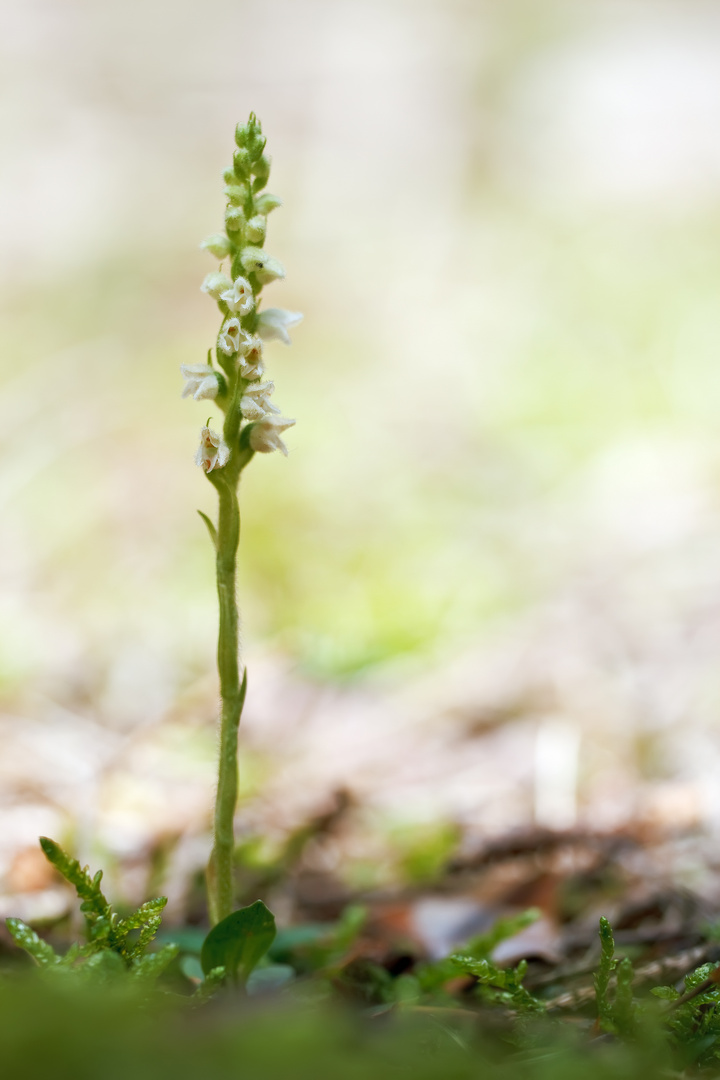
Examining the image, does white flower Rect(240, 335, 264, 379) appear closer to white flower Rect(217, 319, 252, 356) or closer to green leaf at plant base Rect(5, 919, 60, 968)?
white flower Rect(217, 319, 252, 356)

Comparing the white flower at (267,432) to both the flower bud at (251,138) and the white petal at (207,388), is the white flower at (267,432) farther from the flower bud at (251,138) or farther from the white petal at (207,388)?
the flower bud at (251,138)

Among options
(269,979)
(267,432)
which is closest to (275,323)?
(267,432)

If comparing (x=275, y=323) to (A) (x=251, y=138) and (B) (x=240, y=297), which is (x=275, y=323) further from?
(A) (x=251, y=138)

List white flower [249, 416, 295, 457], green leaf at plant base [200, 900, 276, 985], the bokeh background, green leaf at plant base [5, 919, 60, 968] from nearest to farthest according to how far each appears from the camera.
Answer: green leaf at plant base [5, 919, 60, 968] → green leaf at plant base [200, 900, 276, 985] → white flower [249, 416, 295, 457] → the bokeh background

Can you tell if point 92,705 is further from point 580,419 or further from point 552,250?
point 552,250

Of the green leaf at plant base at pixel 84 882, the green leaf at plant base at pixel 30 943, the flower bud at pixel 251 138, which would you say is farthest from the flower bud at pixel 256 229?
the green leaf at plant base at pixel 30 943

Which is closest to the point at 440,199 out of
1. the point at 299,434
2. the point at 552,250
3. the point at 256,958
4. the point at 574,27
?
the point at 552,250

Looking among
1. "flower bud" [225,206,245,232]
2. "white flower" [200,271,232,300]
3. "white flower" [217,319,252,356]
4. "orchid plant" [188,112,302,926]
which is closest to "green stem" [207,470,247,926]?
"orchid plant" [188,112,302,926]
